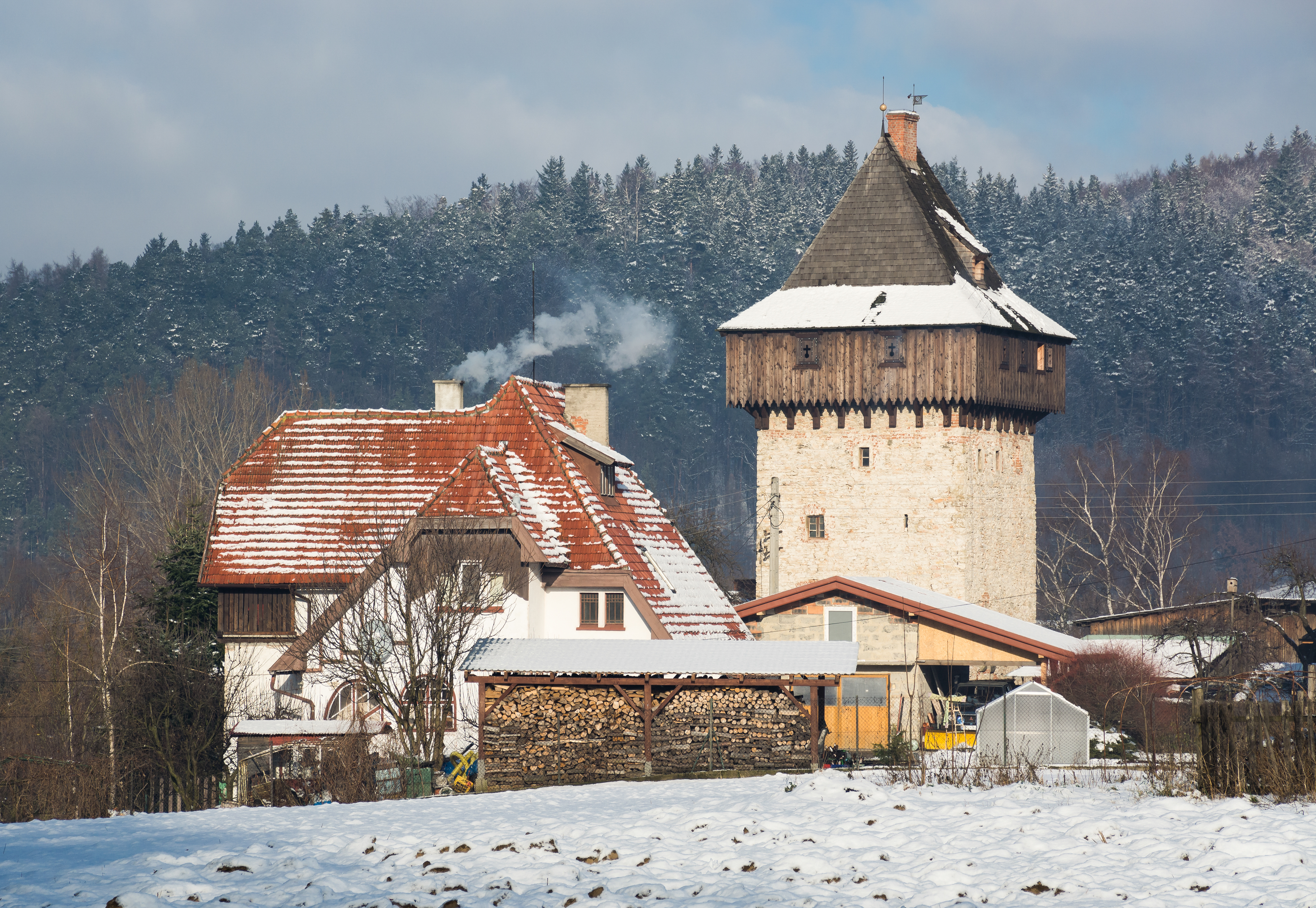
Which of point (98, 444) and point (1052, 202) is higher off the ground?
point (1052, 202)

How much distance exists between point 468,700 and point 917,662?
50.1ft

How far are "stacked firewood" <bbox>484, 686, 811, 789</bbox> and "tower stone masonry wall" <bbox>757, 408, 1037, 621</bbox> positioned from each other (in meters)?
20.4

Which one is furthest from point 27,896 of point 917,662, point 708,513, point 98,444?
point 98,444

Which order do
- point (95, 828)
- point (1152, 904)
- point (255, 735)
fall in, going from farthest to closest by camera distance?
point (255, 735), point (95, 828), point (1152, 904)

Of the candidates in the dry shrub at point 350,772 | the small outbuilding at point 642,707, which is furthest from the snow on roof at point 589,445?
the dry shrub at point 350,772

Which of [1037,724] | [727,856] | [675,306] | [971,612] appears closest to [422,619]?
[1037,724]

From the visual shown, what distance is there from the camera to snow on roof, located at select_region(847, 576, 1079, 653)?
44031mm

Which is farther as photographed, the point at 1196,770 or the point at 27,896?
the point at 1196,770

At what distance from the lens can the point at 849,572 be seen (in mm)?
51344

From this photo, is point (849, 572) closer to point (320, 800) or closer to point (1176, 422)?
point (320, 800)

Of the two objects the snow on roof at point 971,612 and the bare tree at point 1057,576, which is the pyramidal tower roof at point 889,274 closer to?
the snow on roof at point 971,612

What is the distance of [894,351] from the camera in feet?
169

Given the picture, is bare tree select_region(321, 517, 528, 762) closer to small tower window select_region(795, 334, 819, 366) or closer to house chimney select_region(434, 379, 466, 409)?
house chimney select_region(434, 379, 466, 409)

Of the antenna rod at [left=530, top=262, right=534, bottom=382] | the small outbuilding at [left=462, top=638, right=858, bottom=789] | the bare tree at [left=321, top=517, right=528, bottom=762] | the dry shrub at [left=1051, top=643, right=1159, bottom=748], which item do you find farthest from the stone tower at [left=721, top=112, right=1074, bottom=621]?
the small outbuilding at [left=462, top=638, right=858, bottom=789]
